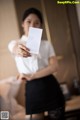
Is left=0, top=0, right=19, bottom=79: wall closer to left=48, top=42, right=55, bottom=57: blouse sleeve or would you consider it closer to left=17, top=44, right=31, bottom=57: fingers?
left=17, top=44, right=31, bottom=57: fingers

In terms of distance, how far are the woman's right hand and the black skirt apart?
117mm

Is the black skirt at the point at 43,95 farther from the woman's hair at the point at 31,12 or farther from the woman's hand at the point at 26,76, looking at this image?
the woman's hair at the point at 31,12

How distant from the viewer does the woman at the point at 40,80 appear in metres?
0.84

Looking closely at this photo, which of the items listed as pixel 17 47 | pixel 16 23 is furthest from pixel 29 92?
pixel 16 23

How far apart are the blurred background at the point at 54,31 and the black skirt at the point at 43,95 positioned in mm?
51

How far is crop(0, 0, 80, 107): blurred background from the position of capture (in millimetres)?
889

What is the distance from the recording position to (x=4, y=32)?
896 mm

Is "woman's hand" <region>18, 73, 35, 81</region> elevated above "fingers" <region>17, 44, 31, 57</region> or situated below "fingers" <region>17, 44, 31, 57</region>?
below

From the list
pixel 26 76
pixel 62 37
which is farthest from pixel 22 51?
pixel 62 37

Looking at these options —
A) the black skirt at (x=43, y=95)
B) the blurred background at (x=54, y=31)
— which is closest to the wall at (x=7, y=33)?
the blurred background at (x=54, y=31)

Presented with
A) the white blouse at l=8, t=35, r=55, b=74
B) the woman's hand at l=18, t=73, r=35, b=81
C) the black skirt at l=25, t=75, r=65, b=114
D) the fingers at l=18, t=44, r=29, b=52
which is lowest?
the black skirt at l=25, t=75, r=65, b=114

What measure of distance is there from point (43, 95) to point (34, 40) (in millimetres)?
233

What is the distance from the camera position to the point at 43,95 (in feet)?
2.81

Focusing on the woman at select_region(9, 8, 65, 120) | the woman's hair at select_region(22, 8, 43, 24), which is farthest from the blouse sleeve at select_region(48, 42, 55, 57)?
the woman's hair at select_region(22, 8, 43, 24)
